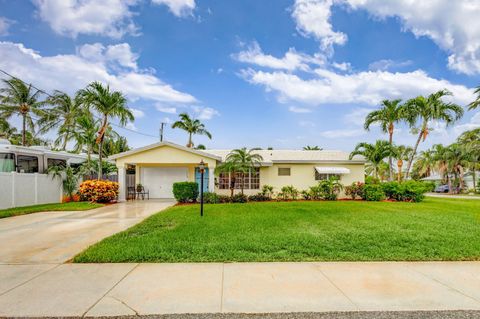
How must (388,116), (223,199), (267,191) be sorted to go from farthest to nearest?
(388,116) < (267,191) < (223,199)

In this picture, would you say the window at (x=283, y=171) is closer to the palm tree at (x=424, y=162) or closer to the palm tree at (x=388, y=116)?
the palm tree at (x=388, y=116)

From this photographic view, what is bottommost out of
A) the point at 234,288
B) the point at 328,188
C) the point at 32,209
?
the point at 234,288

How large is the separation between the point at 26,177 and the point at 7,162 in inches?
41.4

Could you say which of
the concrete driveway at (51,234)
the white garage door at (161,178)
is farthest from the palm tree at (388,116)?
the concrete driveway at (51,234)

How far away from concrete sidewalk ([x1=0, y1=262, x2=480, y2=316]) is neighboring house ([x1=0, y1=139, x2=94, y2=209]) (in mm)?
9903

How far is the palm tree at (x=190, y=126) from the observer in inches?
1040

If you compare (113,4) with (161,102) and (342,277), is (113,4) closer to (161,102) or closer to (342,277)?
(161,102)

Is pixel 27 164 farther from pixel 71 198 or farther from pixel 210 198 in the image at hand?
pixel 210 198

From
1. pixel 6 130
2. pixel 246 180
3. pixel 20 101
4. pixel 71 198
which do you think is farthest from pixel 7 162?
pixel 6 130

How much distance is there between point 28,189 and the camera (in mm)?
13477

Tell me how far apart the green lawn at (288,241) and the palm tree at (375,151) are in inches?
351

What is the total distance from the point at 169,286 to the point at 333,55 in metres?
18.2

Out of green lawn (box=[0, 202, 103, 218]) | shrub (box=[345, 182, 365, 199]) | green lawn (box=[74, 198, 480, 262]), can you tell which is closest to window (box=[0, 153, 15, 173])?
green lawn (box=[0, 202, 103, 218])

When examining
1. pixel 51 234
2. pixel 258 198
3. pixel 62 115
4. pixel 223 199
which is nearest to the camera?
pixel 51 234
